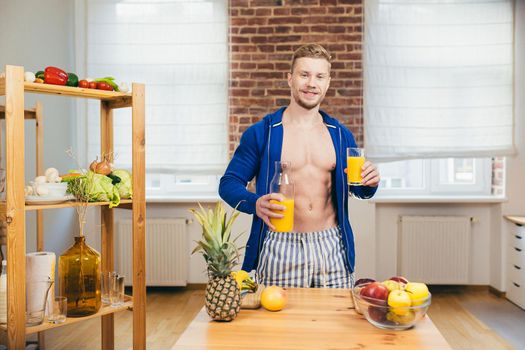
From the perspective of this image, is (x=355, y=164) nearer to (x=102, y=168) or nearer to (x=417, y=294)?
(x=417, y=294)

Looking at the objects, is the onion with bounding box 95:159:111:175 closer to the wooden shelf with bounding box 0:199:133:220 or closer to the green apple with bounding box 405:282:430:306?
the wooden shelf with bounding box 0:199:133:220

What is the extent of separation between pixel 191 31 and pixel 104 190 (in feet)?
8.17

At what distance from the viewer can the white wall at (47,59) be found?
3.44 metres

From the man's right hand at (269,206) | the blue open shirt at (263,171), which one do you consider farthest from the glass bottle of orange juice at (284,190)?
the blue open shirt at (263,171)

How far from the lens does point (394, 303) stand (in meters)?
1.36

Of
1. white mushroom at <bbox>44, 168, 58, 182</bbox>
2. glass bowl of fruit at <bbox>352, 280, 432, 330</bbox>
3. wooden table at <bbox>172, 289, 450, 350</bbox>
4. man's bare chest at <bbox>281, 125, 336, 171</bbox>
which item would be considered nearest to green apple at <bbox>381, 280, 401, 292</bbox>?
glass bowl of fruit at <bbox>352, 280, 432, 330</bbox>

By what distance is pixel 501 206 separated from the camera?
171 inches

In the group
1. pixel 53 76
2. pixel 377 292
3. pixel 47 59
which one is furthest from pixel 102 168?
pixel 47 59

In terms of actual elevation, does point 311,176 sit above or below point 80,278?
above

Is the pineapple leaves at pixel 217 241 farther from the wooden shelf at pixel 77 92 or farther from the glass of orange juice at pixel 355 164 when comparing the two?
the wooden shelf at pixel 77 92

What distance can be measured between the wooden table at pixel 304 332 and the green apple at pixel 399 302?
0.22ft

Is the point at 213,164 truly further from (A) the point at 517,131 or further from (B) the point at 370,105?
(A) the point at 517,131

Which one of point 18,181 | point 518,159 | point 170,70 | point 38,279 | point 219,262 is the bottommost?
point 38,279

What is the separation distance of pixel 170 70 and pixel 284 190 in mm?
3142
